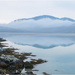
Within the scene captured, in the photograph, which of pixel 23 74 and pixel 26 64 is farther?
pixel 26 64

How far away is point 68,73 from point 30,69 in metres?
7.69

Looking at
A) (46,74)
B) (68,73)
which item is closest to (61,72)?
(68,73)

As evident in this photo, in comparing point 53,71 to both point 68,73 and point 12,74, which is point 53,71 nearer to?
point 68,73

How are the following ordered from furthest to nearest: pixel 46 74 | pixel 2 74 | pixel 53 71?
1. pixel 53 71
2. pixel 46 74
3. pixel 2 74

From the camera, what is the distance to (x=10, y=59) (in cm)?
3119

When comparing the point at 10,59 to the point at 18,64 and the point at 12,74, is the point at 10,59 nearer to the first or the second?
the point at 18,64

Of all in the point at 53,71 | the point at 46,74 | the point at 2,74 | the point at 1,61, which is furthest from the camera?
the point at 1,61

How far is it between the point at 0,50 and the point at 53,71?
2225 centimetres

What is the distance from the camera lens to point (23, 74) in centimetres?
2425

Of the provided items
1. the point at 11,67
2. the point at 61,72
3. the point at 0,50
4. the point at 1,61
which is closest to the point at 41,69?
the point at 61,72

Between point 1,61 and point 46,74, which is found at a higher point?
point 1,61

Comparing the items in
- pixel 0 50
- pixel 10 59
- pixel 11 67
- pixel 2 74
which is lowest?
pixel 2 74

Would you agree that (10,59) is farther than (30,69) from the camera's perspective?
Yes

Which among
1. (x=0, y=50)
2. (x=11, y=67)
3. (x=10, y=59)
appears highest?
(x=0, y=50)
